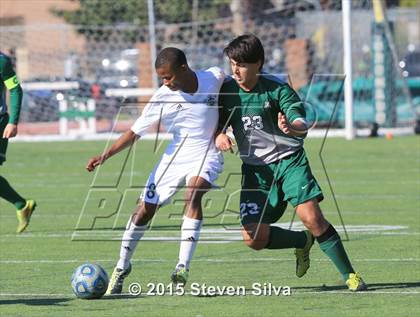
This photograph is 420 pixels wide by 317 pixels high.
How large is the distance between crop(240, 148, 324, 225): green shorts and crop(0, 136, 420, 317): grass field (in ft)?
1.87

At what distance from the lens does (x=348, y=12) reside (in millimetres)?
25766

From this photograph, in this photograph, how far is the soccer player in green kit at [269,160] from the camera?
331 inches

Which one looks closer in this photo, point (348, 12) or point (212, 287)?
point (212, 287)

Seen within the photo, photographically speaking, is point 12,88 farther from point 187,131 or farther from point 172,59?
point 172,59

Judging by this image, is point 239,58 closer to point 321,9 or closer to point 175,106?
point 175,106

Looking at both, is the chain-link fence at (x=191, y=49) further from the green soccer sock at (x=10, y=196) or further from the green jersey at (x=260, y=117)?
the green jersey at (x=260, y=117)

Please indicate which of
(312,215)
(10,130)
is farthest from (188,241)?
(10,130)

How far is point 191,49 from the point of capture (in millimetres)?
32156

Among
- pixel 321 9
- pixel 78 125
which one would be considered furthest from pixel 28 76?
pixel 321 9

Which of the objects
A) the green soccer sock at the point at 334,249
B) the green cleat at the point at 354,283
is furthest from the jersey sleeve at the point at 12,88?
the green cleat at the point at 354,283

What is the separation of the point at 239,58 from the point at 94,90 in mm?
23171

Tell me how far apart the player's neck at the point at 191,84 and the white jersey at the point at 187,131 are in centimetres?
3

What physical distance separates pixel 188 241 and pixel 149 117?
96 centimetres

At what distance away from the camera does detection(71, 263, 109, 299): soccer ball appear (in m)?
8.28
